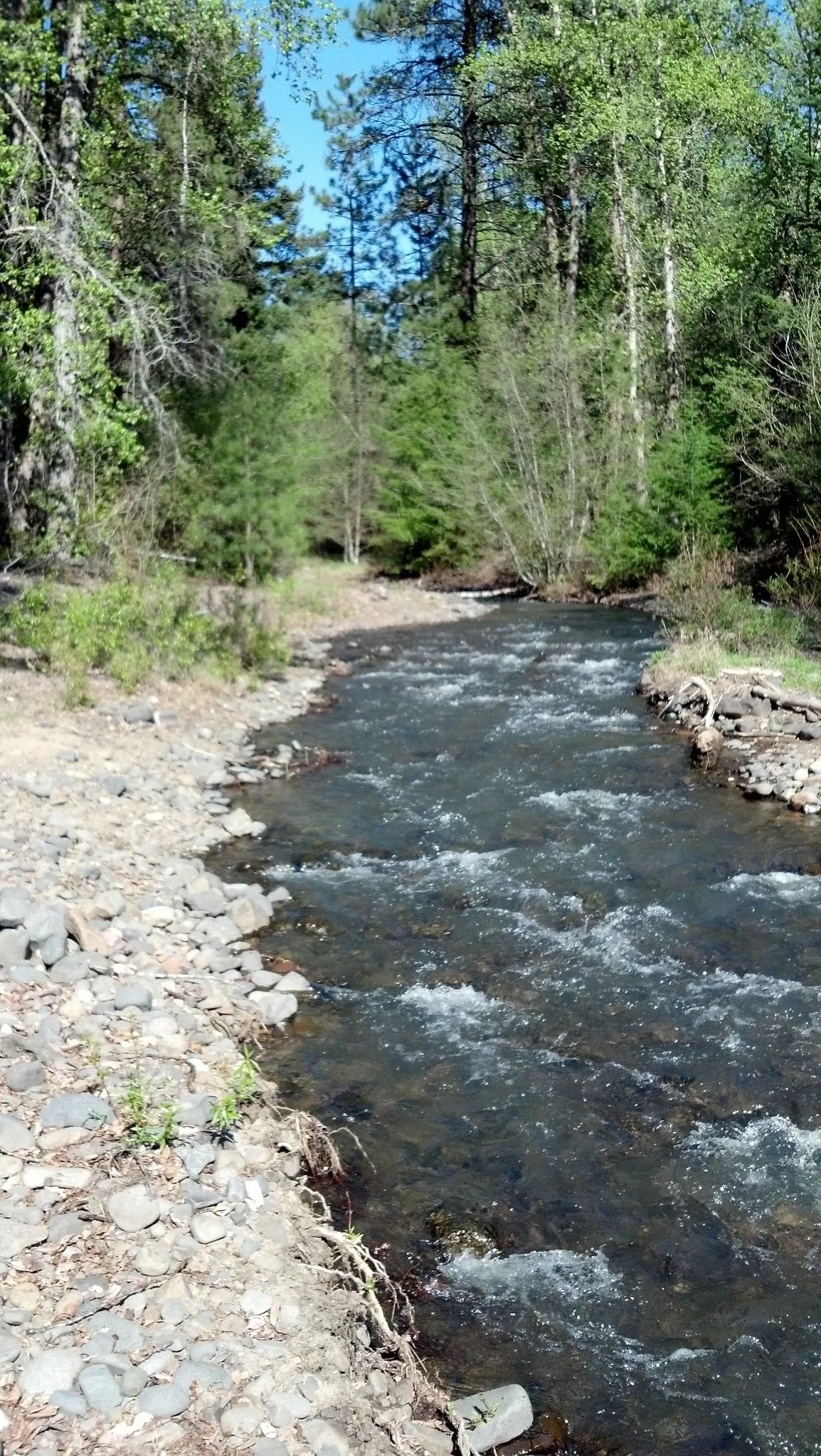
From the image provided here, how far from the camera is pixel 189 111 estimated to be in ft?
51.4

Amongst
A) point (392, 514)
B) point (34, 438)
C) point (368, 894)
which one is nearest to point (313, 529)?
point (392, 514)

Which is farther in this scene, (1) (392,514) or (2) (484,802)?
(1) (392,514)

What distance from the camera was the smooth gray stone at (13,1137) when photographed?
430 centimetres

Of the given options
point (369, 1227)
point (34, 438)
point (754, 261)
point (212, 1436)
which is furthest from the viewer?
point (754, 261)

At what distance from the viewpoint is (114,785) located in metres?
9.54

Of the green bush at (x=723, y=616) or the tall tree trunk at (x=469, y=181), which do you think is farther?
the tall tree trunk at (x=469, y=181)

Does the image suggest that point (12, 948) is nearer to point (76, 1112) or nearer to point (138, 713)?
point (76, 1112)

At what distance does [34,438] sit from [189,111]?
5851 millimetres

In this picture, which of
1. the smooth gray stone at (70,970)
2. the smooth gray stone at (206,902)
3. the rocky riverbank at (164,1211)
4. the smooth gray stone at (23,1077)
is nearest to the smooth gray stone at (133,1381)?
the rocky riverbank at (164,1211)

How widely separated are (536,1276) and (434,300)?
103 feet

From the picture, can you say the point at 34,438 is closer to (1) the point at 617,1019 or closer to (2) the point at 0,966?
(2) the point at 0,966

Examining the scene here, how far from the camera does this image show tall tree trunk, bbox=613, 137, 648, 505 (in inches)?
974

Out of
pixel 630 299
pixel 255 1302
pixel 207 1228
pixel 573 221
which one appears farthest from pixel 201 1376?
pixel 573 221

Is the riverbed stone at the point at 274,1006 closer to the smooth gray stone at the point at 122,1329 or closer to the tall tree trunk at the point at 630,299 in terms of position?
the smooth gray stone at the point at 122,1329
